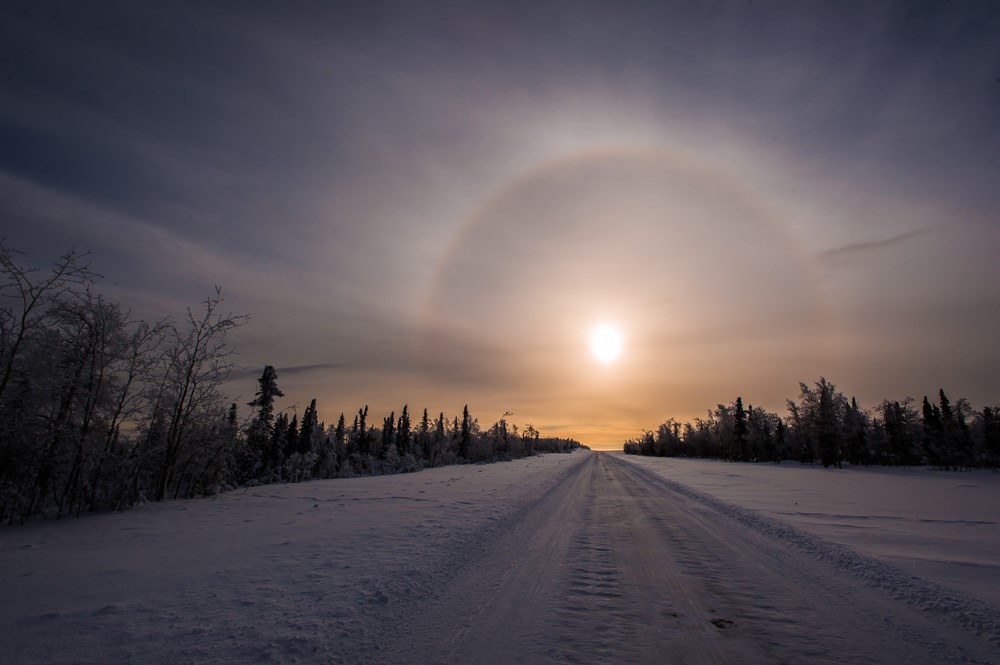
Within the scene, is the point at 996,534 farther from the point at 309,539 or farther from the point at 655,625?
the point at 309,539

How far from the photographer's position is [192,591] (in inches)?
223

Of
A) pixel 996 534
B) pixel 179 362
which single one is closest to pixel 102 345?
pixel 179 362

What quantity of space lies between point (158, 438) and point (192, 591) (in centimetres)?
1300

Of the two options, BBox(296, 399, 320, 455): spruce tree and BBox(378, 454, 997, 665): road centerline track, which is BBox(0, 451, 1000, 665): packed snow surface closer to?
BBox(378, 454, 997, 665): road centerline track

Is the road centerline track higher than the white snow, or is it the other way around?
the road centerline track

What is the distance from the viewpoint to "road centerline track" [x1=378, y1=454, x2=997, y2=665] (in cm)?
394

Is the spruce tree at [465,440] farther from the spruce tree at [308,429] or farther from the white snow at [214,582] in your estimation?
the white snow at [214,582]

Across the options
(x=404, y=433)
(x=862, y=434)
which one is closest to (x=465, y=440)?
(x=404, y=433)

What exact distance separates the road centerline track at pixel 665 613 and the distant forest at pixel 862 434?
7071cm

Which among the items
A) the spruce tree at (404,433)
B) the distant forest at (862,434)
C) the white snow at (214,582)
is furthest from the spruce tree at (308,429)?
the distant forest at (862,434)

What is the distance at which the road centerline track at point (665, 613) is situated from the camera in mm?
3938

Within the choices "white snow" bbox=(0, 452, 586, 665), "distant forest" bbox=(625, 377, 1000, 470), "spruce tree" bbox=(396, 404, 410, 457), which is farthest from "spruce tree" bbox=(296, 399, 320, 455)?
"distant forest" bbox=(625, 377, 1000, 470)

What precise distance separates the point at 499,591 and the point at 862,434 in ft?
310

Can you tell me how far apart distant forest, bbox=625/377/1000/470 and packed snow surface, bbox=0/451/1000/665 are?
213 ft
